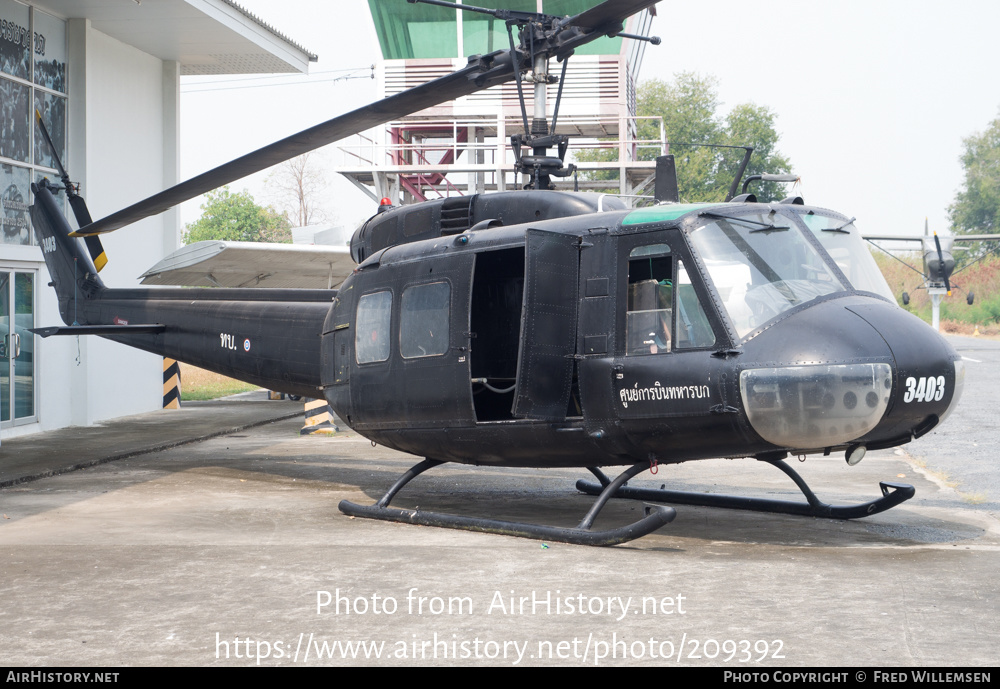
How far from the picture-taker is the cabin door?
714cm

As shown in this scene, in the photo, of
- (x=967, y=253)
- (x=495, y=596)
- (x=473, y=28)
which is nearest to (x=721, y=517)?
(x=495, y=596)

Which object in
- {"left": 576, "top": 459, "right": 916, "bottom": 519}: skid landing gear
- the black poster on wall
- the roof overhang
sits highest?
the roof overhang

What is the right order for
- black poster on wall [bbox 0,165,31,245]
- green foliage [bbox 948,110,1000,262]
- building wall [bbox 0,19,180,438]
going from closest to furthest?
black poster on wall [bbox 0,165,31,245] < building wall [bbox 0,19,180,438] < green foliage [bbox 948,110,1000,262]

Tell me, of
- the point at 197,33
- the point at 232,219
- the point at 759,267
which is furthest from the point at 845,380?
the point at 232,219

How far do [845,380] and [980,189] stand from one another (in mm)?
87512

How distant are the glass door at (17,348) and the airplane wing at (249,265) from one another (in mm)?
2164

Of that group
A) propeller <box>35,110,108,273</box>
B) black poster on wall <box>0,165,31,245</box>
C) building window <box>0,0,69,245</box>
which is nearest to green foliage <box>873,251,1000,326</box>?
building window <box>0,0,69,245</box>

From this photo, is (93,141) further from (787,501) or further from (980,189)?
(980,189)

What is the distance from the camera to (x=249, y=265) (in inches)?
784

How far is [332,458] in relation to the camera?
40.9 feet

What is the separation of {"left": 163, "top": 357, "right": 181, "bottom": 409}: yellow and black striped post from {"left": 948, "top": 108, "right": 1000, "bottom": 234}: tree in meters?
76.8

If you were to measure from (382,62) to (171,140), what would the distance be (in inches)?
290

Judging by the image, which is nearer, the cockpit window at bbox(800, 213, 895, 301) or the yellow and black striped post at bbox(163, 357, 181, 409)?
the cockpit window at bbox(800, 213, 895, 301)

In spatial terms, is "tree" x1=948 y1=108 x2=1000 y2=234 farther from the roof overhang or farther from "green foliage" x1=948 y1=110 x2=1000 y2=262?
the roof overhang
